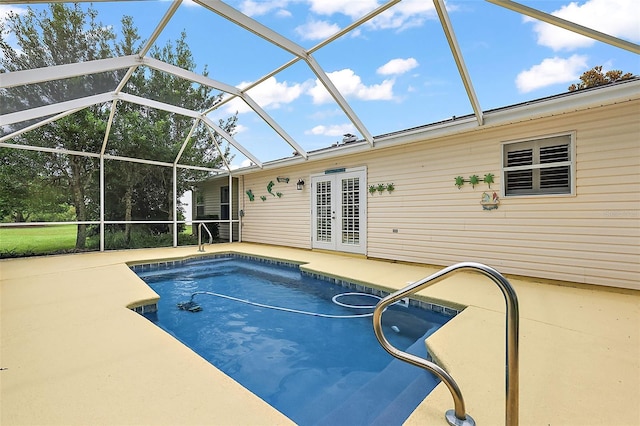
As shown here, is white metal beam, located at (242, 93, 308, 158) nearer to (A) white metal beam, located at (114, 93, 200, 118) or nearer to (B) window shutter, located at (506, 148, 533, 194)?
(A) white metal beam, located at (114, 93, 200, 118)

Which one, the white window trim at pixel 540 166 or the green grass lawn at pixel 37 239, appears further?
the green grass lawn at pixel 37 239

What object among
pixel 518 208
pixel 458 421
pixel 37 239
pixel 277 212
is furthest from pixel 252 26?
pixel 37 239

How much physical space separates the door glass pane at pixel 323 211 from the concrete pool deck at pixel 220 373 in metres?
4.42

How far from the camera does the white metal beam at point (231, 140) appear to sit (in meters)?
7.63

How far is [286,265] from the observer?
23.1ft

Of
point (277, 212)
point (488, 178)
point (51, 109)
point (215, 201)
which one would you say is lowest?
point (277, 212)

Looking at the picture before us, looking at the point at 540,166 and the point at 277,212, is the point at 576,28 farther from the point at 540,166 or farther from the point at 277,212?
the point at 277,212

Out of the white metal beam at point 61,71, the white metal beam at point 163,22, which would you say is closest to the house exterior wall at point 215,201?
the white metal beam at point 61,71

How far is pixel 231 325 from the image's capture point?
367 centimetres

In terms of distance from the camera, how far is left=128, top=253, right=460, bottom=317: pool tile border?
370cm

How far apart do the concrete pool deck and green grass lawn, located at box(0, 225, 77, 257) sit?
5.33 metres

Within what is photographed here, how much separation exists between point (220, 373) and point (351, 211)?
5729mm

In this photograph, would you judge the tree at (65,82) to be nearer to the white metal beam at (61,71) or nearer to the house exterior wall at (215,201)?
the white metal beam at (61,71)

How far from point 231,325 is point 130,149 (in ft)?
24.2
